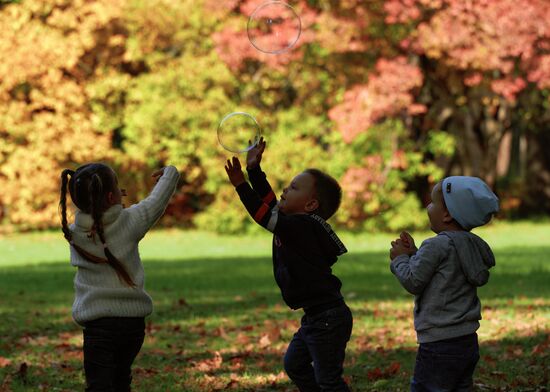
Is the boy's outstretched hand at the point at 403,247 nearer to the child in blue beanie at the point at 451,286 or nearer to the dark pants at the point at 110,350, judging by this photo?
the child in blue beanie at the point at 451,286

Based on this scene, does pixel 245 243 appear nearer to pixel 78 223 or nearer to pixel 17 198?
pixel 17 198

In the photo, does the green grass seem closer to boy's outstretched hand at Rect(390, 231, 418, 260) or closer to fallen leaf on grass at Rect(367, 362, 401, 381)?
fallen leaf on grass at Rect(367, 362, 401, 381)

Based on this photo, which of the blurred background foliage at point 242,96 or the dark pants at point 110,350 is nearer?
the dark pants at point 110,350

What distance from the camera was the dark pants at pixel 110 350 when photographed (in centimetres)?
493

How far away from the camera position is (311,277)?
5336mm

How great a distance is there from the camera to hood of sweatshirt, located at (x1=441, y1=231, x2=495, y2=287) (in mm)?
4801

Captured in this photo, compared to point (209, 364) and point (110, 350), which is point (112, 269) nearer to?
point (110, 350)

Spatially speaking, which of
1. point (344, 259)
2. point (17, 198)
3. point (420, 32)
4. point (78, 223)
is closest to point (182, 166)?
point (17, 198)

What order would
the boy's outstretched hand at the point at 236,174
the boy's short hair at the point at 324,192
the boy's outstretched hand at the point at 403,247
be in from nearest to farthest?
the boy's outstretched hand at the point at 403,247, the boy's outstretched hand at the point at 236,174, the boy's short hair at the point at 324,192

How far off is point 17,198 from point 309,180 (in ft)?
70.0

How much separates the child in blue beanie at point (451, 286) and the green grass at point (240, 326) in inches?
75.9

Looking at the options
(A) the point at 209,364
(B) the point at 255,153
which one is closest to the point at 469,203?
(B) the point at 255,153

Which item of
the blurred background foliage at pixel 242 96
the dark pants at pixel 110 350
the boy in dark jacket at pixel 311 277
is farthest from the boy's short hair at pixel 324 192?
the blurred background foliage at pixel 242 96

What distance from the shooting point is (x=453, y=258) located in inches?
189
